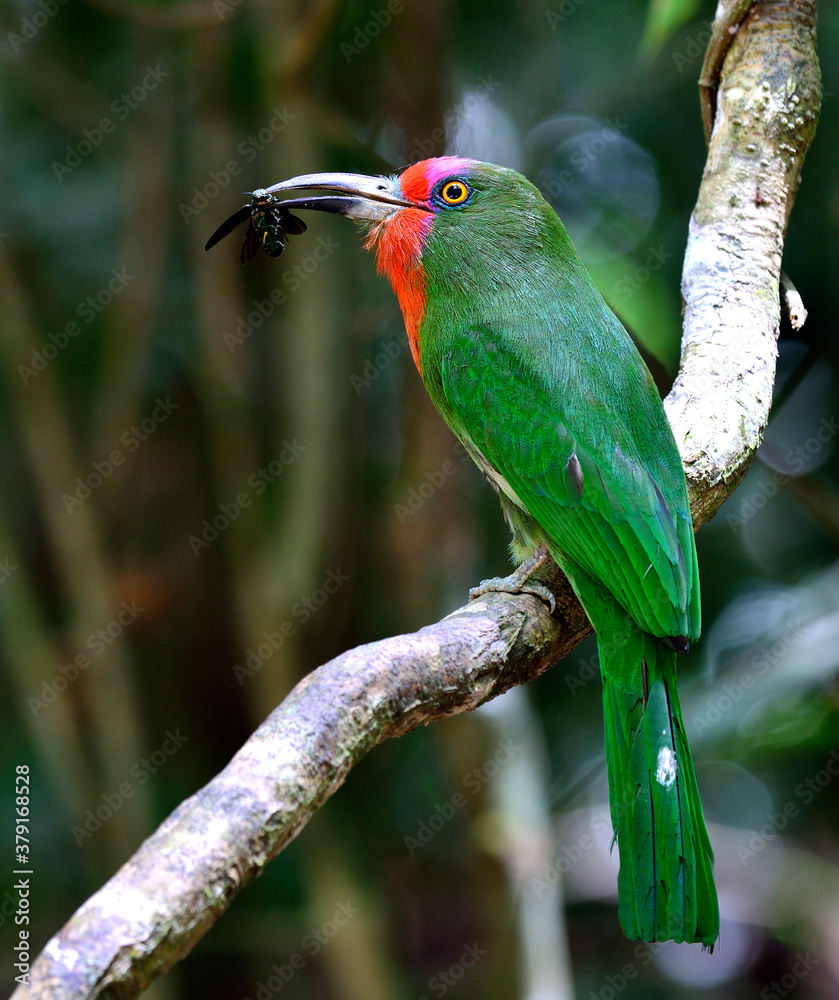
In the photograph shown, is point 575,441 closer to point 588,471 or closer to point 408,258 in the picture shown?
point 588,471

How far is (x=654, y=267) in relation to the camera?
3709mm

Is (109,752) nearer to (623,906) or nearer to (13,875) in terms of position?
(13,875)

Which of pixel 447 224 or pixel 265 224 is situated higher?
pixel 265 224

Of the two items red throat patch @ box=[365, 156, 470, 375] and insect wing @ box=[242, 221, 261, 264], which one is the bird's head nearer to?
red throat patch @ box=[365, 156, 470, 375]

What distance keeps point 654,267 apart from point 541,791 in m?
1.88

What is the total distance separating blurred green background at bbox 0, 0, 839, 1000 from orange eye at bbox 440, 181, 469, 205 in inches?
32.2

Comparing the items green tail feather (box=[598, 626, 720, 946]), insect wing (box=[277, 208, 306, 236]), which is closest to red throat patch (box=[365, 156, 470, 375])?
insect wing (box=[277, 208, 306, 236])

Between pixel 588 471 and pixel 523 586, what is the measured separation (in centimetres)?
33

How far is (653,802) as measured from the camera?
73.4 inches

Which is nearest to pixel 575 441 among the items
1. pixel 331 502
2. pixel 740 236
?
pixel 740 236

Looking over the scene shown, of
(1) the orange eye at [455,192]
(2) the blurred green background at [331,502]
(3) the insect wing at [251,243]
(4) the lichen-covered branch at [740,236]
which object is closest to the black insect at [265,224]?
(3) the insect wing at [251,243]

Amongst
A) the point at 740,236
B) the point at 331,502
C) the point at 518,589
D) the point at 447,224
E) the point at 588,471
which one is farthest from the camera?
the point at 331,502

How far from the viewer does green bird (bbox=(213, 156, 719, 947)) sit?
185cm

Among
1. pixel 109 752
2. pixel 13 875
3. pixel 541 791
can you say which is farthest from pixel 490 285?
pixel 13 875
